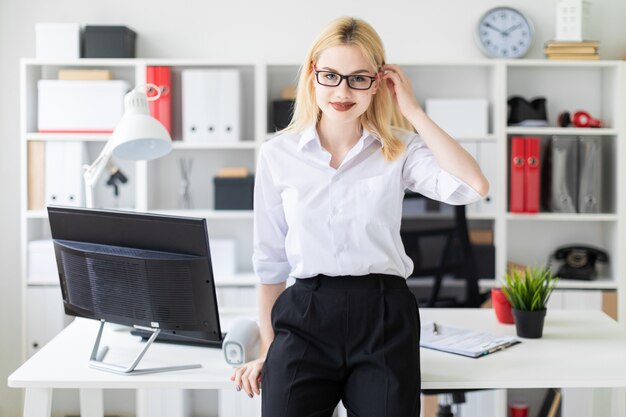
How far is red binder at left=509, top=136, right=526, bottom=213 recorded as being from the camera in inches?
154

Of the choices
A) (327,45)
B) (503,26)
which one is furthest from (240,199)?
(327,45)

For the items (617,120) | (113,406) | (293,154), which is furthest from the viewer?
(113,406)

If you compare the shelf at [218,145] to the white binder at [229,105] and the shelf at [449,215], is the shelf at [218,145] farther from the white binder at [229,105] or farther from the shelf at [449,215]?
the shelf at [449,215]

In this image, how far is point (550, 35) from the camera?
13.7 ft

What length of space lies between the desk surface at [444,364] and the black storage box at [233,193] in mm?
1599

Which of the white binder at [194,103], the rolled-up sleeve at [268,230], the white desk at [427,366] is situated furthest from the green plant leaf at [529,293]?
the white binder at [194,103]

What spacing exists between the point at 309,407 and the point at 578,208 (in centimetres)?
259

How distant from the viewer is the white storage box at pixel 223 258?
3.98 m

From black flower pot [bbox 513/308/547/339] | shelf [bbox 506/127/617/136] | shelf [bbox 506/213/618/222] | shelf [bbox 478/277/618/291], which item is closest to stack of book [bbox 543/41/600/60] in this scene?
shelf [bbox 506/127/617/136]

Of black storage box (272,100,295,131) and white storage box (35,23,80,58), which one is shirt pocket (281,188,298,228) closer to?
black storage box (272,100,295,131)

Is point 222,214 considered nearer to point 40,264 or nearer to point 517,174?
point 40,264

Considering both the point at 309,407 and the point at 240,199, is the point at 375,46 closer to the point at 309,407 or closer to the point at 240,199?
the point at 309,407

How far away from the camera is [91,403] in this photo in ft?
7.45

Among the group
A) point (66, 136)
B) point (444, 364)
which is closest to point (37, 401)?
point (444, 364)
